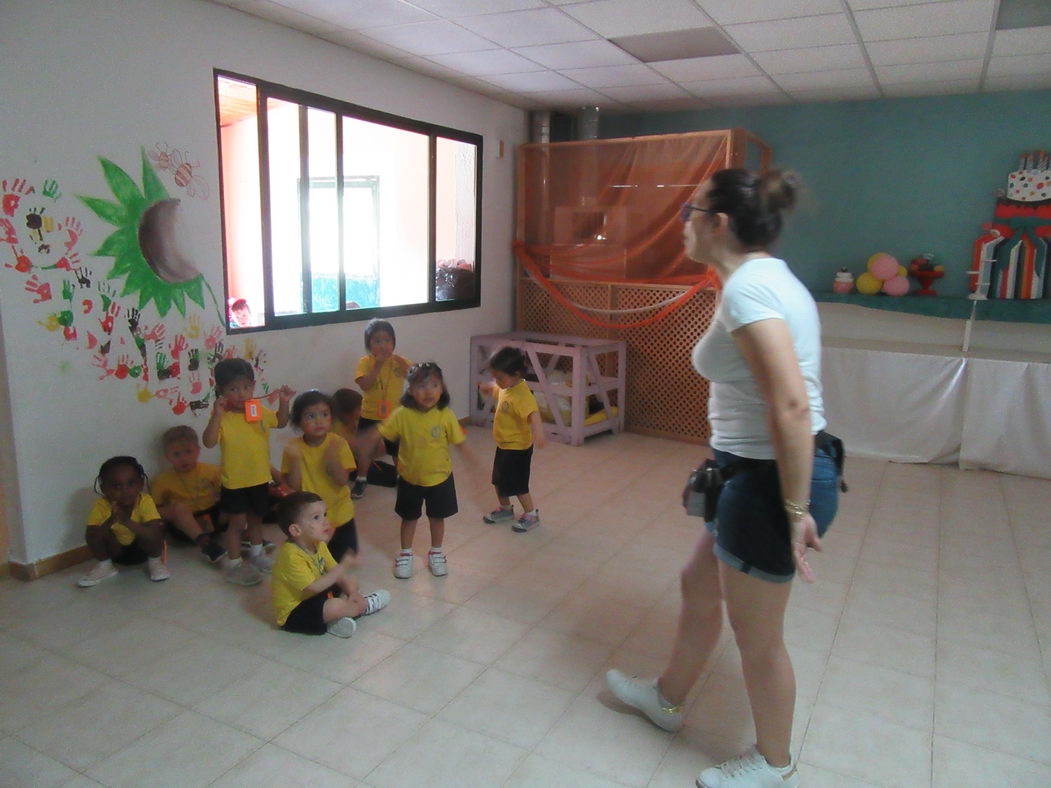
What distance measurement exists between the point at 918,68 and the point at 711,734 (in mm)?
4049

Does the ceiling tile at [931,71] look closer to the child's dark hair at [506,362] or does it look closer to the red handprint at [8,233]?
the child's dark hair at [506,362]

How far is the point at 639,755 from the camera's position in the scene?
2055 millimetres

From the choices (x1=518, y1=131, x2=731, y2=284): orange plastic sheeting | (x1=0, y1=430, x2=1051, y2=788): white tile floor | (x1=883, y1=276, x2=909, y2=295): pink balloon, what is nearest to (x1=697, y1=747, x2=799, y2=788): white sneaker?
(x1=0, y1=430, x2=1051, y2=788): white tile floor

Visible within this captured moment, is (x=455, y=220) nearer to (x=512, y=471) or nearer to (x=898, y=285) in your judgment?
(x=512, y=471)

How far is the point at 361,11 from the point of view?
3578 mm

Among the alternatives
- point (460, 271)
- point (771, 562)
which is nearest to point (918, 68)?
point (460, 271)

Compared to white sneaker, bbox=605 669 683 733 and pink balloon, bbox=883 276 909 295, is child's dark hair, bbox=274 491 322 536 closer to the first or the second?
white sneaker, bbox=605 669 683 733

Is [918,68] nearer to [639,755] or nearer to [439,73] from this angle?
[439,73]

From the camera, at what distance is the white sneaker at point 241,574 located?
3041mm

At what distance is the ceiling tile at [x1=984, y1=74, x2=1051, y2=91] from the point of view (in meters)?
4.54

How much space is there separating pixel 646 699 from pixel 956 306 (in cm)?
411

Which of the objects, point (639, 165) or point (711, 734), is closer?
point (711, 734)

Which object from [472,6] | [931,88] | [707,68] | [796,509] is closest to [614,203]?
[707,68]

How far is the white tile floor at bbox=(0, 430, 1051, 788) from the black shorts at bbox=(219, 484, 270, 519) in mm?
284
